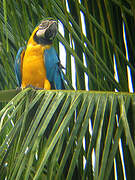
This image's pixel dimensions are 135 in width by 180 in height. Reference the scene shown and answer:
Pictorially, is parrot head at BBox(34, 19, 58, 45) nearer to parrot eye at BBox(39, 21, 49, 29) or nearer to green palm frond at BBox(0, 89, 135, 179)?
parrot eye at BBox(39, 21, 49, 29)

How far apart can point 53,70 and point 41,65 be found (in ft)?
0.29

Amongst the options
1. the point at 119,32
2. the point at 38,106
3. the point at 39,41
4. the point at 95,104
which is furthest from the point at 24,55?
the point at 95,104

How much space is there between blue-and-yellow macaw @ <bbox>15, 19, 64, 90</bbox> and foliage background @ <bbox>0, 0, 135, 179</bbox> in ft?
0.84

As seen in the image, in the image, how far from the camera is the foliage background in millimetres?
1006

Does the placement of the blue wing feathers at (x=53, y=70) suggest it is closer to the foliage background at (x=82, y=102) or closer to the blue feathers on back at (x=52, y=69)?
the blue feathers on back at (x=52, y=69)

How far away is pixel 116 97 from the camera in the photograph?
3.73 ft

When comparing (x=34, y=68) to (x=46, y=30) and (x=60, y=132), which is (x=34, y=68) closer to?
(x=46, y=30)

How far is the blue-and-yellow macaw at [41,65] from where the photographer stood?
2.12 metres

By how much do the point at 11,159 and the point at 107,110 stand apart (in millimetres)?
345

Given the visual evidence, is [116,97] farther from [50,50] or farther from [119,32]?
[50,50]

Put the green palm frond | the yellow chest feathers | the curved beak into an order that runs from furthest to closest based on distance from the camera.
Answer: the yellow chest feathers → the curved beak → the green palm frond

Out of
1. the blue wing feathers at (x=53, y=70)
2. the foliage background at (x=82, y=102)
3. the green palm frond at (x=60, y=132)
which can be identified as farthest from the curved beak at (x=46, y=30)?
the green palm frond at (x=60, y=132)

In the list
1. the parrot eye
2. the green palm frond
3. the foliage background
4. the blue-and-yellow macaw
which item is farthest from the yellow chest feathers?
the green palm frond

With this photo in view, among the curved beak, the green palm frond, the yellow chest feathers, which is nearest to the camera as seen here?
the green palm frond
